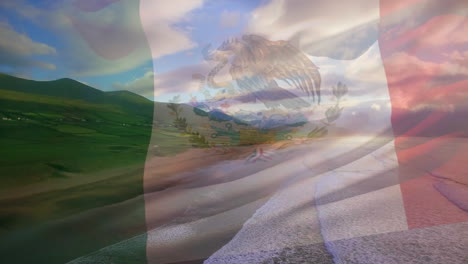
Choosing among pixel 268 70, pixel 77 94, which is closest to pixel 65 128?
pixel 77 94

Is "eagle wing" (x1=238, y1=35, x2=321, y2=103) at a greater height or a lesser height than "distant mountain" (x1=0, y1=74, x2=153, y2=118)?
greater

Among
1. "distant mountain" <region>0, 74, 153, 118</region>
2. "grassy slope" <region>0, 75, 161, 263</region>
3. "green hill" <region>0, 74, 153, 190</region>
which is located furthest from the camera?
"distant mountain" <region>0, 74, 153, 118</region>

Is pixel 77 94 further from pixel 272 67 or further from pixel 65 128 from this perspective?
pixel 272 67

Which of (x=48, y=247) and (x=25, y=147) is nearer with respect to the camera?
(x=48, y=247)

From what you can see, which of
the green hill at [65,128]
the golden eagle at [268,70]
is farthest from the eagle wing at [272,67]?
the green hill at [65,128]

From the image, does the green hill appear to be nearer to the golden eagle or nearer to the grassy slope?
the grassy slope

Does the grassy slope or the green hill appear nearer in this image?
the grassy slope

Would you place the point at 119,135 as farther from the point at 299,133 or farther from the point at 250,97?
the point at 299,133

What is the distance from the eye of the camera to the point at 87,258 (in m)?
0.78

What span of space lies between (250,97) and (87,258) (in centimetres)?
78

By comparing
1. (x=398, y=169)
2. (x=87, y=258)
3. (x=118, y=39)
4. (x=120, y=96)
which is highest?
(x=118, y=39)

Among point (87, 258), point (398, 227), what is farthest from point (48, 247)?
point (398, 227)

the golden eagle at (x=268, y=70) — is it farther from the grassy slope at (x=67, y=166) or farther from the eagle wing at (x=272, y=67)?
the grassy slope at (x=67, y=166)

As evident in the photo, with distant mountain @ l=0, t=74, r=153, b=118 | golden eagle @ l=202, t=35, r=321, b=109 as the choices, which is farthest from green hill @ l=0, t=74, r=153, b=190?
golden eagle @ l=202, t=35, r=321, b=109
